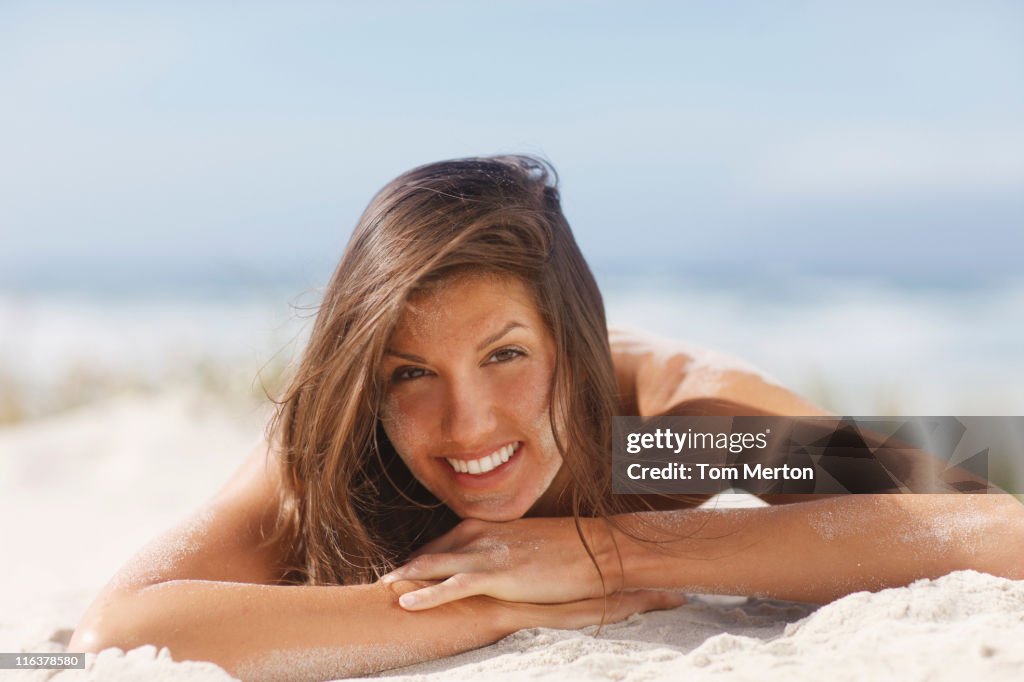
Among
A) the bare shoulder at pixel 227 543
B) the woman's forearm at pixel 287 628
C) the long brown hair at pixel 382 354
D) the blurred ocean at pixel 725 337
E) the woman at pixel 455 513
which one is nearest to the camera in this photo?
the woman's forearm at pixel 287 628

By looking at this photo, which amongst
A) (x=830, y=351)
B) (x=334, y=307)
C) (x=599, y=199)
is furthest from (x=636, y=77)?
(x=334, y=307)

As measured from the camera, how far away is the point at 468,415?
2.35 meters

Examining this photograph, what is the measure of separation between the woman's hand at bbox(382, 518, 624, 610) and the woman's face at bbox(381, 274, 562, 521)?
4.7 inches

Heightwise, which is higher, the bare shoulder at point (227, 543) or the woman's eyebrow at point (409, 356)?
the woman's eyebrow at point (409, 356)

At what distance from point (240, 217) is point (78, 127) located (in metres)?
5.85

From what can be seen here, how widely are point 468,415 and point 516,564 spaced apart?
381 mm

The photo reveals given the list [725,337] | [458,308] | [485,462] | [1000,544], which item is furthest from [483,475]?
[725,337]

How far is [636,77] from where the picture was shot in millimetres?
24016

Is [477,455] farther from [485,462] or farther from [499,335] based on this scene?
[499,335]

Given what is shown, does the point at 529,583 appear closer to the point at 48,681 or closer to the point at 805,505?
the point at 805,505

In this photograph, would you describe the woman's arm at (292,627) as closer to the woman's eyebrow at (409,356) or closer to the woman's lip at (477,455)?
the woman's lip at (477,455)

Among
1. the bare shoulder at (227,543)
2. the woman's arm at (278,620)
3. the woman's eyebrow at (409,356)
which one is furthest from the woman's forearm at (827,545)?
the bare shoulder at (227,543)

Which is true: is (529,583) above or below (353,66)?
below

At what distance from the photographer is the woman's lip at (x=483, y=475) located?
2.49 metres
